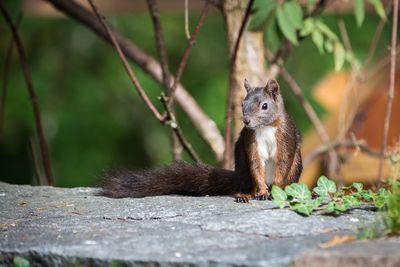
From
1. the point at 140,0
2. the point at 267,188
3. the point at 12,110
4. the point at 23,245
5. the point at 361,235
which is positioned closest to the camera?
the point at 361,235

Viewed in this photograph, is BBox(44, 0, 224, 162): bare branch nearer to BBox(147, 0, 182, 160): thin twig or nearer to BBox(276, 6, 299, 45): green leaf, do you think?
BBox(147, 0, 182, 160): thin twig

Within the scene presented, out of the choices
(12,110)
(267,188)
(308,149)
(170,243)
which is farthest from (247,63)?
(12,110)

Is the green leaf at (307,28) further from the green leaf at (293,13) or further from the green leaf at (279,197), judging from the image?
the green leaf at (279,197)

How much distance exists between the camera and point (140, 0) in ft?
19.9

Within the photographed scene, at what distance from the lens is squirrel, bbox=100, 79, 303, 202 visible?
381 cm

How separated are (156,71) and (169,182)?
1149 mm

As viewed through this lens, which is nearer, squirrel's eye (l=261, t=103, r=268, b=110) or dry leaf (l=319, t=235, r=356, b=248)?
dry leaf (l=319, t=235, r=356, b=248)

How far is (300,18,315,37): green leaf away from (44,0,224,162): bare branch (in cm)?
76

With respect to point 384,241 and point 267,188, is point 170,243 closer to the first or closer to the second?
point 384,241

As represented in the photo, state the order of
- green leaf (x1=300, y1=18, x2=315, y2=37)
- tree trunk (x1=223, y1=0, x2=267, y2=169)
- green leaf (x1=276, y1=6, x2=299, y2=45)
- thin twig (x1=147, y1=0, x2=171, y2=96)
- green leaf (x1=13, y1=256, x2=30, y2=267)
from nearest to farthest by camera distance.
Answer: green leaf (x1=13, y1=256, x2=30, y2=267), green leaf (x1=276, y1=6, x2=299, y2=45), green leaf (x1=300, y1=18, x2=315, y2=37), thin twig (x1=147, y1=0, x2=171, y2=96), tree trunk (x1=223, y1=0, x2=267, y2=169)

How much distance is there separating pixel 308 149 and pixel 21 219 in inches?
129

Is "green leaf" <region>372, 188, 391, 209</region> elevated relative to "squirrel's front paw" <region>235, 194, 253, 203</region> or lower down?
elevated

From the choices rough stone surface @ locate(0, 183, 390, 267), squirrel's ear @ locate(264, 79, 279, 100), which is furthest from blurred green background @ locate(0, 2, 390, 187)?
rough stone surface @ locate(0, 183, 390, 267)

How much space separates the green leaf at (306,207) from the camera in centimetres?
304
